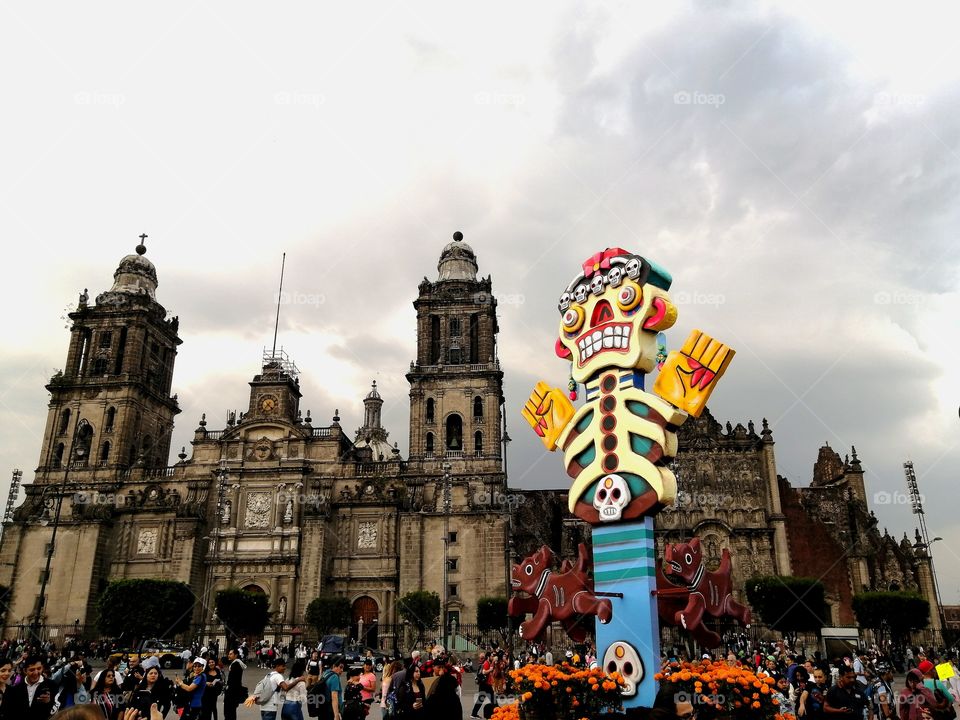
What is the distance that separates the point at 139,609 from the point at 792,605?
116 feet

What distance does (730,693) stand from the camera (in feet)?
34.9

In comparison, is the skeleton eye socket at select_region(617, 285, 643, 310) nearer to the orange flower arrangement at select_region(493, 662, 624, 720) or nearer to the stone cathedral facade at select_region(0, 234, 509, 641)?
the orange flower arrangement at select_region(493, 662, 624, 720)

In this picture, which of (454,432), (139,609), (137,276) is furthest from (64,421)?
(454,432)

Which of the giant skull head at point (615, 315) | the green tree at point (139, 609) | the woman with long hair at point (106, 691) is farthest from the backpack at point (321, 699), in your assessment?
the green tree at point (139, 609)

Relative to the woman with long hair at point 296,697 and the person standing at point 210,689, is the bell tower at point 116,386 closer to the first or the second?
the person standing at point 210,689

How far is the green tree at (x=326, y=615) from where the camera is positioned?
1753 inches

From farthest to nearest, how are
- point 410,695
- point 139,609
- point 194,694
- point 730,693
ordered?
point 139,609 → point 194,694 → point 410,695 → point 730,693

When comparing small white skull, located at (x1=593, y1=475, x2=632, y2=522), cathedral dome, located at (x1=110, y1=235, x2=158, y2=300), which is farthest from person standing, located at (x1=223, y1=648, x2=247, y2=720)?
cathedral dome, located at (x1=110, y1=235, x2=158, y2=300)

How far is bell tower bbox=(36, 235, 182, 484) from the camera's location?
182 feet

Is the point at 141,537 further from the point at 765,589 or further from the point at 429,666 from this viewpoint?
the point at 429,666

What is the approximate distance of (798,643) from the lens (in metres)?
43.1

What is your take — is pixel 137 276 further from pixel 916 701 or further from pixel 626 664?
pixel 916 701

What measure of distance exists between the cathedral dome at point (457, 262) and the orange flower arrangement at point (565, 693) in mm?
46484

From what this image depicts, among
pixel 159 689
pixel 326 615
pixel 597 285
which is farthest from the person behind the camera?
pixel 326 615
